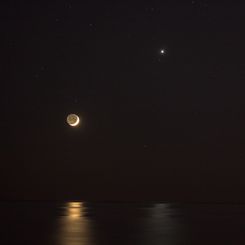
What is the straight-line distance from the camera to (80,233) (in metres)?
23.7

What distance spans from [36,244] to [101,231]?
A: 674cm

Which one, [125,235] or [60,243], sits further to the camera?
[125,235]

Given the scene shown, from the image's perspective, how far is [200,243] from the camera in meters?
19.2

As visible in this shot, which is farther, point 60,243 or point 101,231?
point 101,231

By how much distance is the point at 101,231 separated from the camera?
993 inches

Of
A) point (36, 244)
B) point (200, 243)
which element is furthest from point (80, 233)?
point (200, 243)

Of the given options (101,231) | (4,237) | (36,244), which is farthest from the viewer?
(101,231)

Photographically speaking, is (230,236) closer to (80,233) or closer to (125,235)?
(125,235)

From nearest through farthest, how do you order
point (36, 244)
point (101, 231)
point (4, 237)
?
1. point (36, 244)
2. point (4, 237)
3. point (101, 231)

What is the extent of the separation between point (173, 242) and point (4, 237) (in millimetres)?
6724

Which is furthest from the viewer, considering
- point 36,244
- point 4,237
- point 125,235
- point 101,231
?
point 101,231

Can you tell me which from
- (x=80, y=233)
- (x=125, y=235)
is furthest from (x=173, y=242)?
(x=80, y=233)

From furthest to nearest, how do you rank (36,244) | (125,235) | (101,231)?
(101,231)
(125,235)
(36,244)

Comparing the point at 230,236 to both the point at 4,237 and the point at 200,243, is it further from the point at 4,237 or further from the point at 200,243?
the point at 4,237
